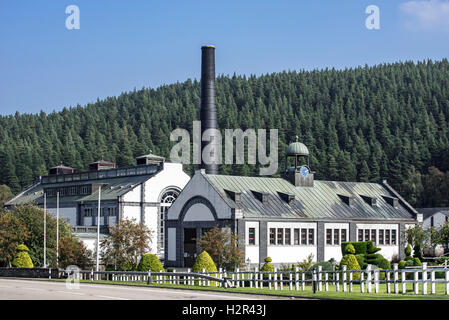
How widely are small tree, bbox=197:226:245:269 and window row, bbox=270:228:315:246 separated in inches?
268

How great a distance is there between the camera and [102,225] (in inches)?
3588

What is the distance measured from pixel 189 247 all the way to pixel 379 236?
21279mm

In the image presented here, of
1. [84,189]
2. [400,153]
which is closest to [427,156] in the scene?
[400,153]

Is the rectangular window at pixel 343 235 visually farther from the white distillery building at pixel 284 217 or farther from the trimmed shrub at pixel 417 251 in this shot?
the trimmed shrub at pixel 417 251

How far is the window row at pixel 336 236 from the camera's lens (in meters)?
70.4

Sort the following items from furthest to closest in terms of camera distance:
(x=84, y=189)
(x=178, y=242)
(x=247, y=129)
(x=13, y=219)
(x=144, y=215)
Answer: (x=247, y=129)
(x=84, y=189)
(x=144, y=215)
(x=178, y=242)
(x=13, y=219)

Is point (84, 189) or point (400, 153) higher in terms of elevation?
point (400, 153)

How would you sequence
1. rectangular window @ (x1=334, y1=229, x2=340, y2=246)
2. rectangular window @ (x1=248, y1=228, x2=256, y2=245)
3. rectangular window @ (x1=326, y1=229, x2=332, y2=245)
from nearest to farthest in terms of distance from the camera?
rectangular window @ (x1=248, y1=228, x2=256, y2=245), rectangular window @ (x1=326, y1=229, x2=332, y2=245), rectangular window @ (x1=334, y1=229, x2=340, y2=246)

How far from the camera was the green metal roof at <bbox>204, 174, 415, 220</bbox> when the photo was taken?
217 ft

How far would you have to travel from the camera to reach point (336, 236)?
233 ft

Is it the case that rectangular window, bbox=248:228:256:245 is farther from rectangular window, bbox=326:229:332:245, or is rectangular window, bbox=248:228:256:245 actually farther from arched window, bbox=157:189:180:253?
arched window, bbox=157:189:180:253

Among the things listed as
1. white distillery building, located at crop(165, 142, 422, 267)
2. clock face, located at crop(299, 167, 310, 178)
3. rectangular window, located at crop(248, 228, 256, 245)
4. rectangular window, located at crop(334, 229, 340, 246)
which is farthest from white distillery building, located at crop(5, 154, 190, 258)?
rectangular window, located at crop(334, 229, 340, 246)

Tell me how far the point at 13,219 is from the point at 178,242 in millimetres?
15795
